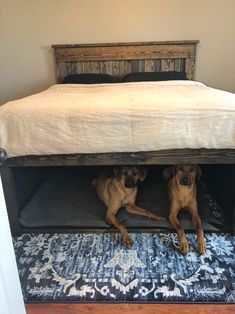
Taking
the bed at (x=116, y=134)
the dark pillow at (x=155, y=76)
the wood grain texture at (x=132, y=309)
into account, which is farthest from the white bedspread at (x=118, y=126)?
the dark pillow at (x=155, y=76)

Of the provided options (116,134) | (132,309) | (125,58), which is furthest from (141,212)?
(125,58)

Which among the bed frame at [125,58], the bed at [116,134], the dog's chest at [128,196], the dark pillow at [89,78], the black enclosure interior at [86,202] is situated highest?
the bed frame at [125,58]

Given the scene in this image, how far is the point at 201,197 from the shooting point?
212 cm

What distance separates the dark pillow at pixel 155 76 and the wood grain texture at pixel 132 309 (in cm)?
244

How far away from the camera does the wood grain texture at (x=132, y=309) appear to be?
115 centimetres

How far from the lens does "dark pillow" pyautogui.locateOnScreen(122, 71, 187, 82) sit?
3062 mm

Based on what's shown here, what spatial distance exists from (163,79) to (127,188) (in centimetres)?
175

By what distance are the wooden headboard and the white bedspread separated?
6.29 ft

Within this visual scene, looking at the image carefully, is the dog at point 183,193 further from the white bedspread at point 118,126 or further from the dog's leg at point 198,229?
the white bedspread at point 118,126

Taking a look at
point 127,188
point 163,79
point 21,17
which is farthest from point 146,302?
point 21,17

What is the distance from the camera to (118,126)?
1498mm

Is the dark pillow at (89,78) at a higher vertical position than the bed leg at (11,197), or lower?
higher

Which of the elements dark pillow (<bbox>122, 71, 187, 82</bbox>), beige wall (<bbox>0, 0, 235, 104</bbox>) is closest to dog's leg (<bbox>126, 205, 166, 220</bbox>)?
dark pillow (<bbox>122, 71, 187, 82</bbox>)

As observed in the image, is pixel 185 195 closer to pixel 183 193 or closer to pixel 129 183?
pixel 183 193
